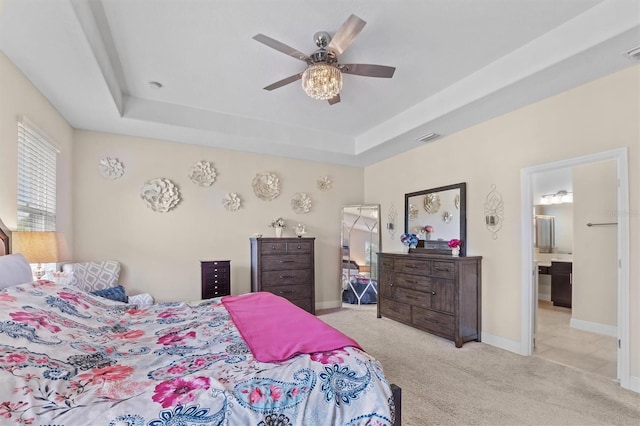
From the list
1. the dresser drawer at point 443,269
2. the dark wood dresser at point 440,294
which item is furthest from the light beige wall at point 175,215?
the dresser drawer at point 443,269

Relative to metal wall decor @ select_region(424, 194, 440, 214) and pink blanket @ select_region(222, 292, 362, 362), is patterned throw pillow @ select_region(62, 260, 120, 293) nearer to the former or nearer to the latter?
pink blanket @ select_region(222, 292, 362, 362)

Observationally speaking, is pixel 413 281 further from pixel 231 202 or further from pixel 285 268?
pixel 231 202

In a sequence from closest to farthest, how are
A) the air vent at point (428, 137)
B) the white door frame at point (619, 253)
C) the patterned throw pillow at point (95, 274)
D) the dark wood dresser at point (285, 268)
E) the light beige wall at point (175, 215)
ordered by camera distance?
the white door frame at point (619, 253), the patterned throw pillow at point (95, 274), the light beige wall at point (175, 215), the air vent at point (428, 137), the dark wood dresser at point (285, 268)

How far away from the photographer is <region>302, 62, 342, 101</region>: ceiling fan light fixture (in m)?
A: 2.50

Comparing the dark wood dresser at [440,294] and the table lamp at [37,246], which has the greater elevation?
the table lamp at [37,246]

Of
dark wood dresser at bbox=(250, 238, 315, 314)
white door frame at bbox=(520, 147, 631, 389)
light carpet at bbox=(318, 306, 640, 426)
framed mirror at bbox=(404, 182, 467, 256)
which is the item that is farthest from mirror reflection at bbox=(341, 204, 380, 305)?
white door frame at bbox=(520, 147, 631, 389)

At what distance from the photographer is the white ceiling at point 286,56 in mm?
2186

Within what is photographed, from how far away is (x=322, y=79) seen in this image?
2.51 m

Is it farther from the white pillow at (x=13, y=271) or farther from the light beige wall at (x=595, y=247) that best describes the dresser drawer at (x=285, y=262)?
the light beige wall at (x=595, y=247)

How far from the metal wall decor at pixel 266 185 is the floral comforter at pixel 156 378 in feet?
11.2

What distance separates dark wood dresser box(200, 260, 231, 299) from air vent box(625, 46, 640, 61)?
15.1 ft

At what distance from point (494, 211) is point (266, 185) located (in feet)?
10.8

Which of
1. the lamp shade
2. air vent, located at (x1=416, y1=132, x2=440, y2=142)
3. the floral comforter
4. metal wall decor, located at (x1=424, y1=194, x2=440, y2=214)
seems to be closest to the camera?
the floral comforter

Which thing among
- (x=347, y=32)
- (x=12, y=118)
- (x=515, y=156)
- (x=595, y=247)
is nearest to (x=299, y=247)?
(x=515, y=156)
